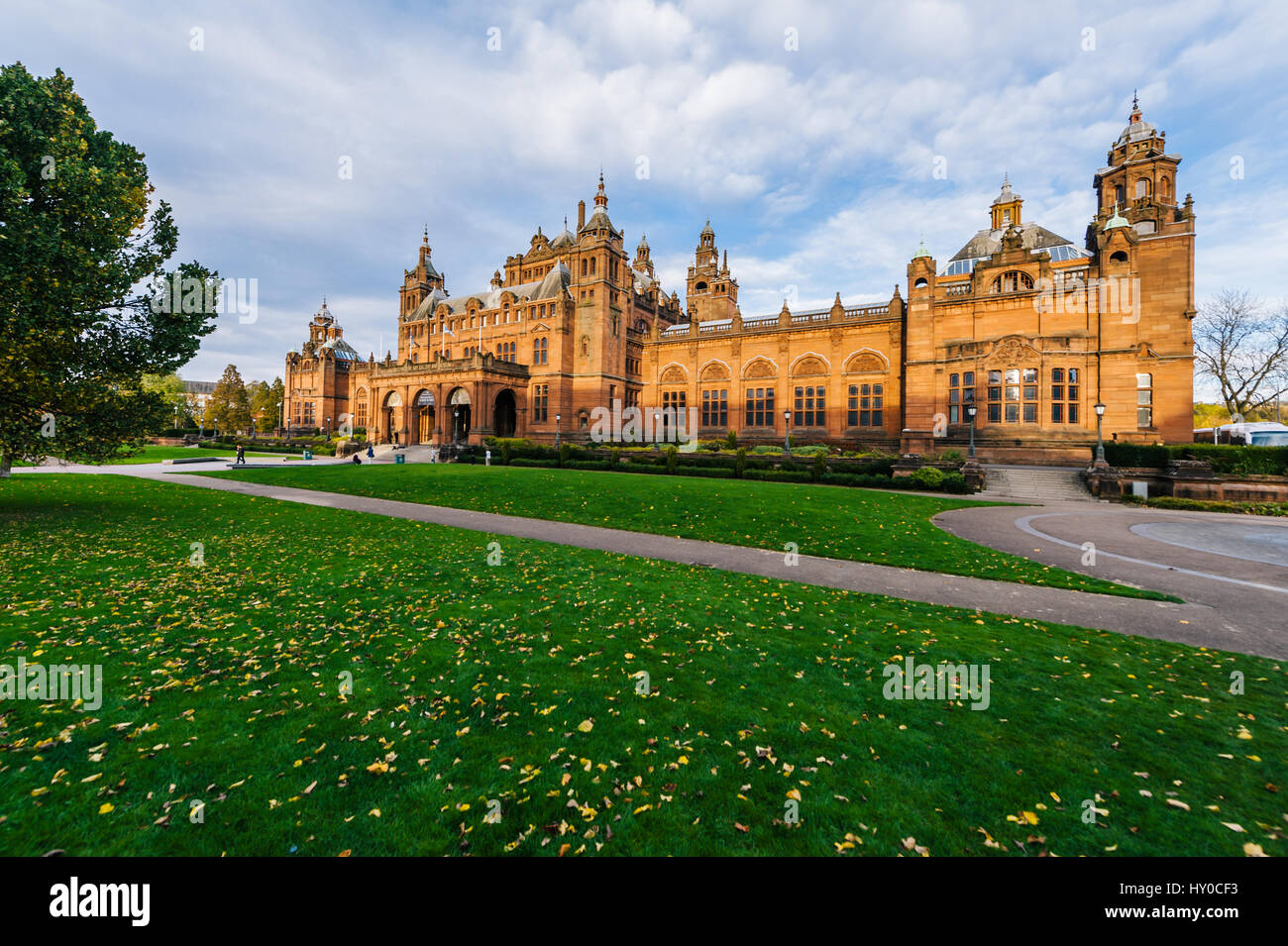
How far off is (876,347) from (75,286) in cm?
4352

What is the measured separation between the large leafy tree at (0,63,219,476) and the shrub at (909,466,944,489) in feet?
100

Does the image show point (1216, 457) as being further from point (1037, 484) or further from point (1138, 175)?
point (1138, 175)

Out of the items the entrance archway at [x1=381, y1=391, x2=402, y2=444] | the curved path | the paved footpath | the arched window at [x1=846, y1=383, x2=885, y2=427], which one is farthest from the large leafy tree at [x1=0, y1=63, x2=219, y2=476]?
the entrance archway at [x1=381, y1=391, x2=402, y2=444]

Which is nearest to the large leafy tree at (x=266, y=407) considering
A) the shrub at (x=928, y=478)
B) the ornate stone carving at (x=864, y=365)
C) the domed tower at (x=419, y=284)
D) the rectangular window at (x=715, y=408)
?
the domed tower at (x=419, y=284)

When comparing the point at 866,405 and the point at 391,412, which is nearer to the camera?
the point at 866,405

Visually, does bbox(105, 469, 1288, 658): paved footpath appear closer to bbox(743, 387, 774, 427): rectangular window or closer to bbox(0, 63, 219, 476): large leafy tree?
bbox(0, 63, 219, 476): large leafy tree

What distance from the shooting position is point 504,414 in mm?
57031

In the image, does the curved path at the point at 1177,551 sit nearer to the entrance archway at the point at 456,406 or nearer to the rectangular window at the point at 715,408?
the rectangular window at the point at 715,408

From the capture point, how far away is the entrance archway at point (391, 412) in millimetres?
57188

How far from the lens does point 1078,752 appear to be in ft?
14.0

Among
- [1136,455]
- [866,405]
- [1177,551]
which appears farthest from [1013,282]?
[1177,551]
